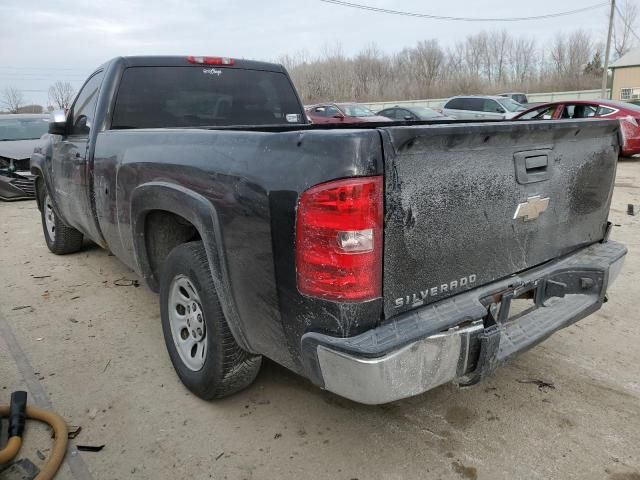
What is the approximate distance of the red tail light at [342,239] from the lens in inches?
73.5

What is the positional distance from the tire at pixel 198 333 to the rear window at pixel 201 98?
147 cm

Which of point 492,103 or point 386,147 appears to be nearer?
point 386,147

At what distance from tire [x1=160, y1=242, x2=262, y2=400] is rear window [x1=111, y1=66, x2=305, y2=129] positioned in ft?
4.83

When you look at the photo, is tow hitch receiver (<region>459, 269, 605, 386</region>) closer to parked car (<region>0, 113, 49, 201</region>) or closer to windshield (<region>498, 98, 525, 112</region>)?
parked car (<region>0, 113, 49, 201</region>)

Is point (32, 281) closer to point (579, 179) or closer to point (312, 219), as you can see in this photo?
point (312, 219)

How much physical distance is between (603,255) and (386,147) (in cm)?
179

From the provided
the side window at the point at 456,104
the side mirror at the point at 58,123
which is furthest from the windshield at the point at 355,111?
the side mirror at the point at 58,123

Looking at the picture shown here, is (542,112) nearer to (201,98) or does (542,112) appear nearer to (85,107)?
(201,98)

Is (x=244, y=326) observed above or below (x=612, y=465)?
above

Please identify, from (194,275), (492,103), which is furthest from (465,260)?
(492,103)

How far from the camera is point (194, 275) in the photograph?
268 cm

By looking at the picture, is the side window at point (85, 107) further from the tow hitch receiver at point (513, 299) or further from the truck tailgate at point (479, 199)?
the tow hitch receiver at point (513, 299)

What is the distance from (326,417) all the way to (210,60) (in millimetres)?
2958

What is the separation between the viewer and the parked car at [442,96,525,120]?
18391mm
